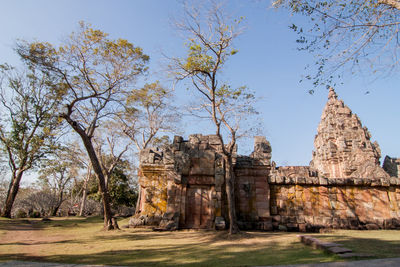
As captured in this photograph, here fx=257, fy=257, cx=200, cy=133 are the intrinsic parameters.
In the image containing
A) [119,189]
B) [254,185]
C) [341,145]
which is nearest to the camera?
[254,185]

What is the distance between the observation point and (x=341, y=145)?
A: 22484 millimetres

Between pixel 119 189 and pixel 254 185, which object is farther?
pixel 119 189

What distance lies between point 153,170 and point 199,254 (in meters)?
5.59

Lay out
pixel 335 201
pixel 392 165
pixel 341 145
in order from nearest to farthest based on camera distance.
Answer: pixel 335 201 < pixel 392 165 < pixel 341 145

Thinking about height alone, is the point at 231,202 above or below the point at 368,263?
above

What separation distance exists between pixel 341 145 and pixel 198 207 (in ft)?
59.1

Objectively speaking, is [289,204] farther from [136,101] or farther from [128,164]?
[128,164]

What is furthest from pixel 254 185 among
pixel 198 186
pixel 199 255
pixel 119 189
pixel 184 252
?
pixel 119 189

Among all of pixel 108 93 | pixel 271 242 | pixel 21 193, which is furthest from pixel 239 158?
pixel 21 193

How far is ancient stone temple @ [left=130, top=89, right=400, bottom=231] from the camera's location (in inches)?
369

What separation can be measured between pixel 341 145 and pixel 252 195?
16.3 metres

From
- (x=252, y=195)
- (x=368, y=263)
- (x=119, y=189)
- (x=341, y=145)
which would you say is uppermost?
(x=341, y=145)

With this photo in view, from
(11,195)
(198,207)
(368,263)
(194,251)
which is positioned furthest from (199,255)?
(11,195)

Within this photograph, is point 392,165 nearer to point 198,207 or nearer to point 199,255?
point 198,207
